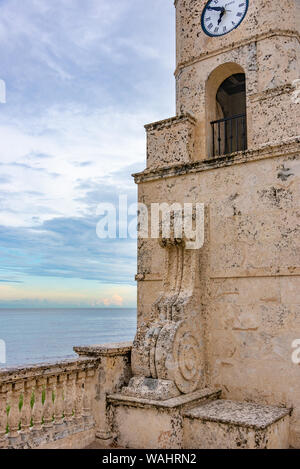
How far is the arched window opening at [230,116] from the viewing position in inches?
302

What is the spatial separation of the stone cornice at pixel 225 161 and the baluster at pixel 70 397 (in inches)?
136

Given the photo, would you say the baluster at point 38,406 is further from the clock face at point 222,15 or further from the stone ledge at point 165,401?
the clock face at point 222,15

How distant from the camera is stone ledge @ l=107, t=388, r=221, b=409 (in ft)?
16.3

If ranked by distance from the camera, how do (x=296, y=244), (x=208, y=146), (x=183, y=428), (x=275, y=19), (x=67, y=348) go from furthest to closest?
(x=67, y=348) < (x=208, y=146) < (x=275, y=19) < (x=296, y=244) < (x=183, y=428)

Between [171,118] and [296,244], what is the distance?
305cm

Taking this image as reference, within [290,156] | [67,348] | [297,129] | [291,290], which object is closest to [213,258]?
[291,290]

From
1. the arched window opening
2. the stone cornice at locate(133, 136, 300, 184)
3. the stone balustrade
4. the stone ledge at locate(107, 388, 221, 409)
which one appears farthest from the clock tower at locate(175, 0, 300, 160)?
the stone balustrade

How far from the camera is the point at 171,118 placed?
23.1 feet

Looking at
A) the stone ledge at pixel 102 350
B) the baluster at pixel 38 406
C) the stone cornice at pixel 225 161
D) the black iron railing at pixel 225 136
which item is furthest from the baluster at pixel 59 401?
the black iron railing at pixel 225 136

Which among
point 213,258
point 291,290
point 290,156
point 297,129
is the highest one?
point 297,129

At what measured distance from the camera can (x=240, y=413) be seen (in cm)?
504

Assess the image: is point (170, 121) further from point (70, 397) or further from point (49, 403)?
point (49, 403)

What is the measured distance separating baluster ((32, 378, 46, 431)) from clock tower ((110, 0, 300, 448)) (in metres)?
1.09

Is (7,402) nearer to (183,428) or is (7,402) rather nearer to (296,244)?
(183,428)
